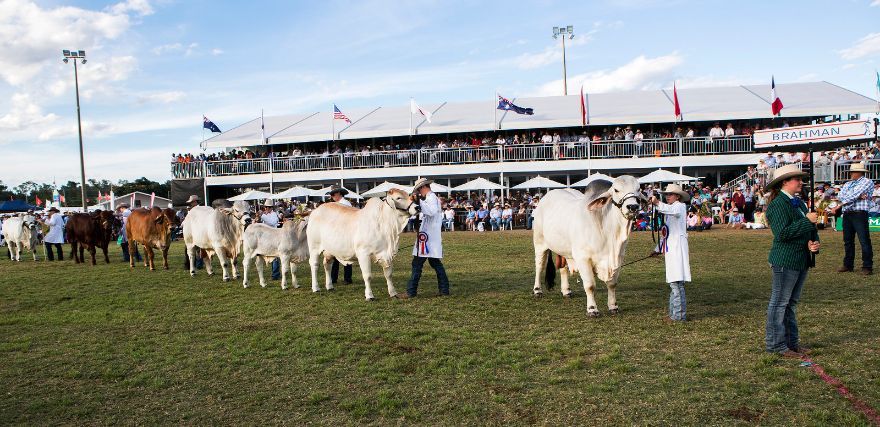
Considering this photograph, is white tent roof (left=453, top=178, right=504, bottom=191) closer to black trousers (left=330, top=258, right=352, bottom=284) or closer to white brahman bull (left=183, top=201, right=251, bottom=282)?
white brahman bull (left=183, top=201, right=251, bottom=282)

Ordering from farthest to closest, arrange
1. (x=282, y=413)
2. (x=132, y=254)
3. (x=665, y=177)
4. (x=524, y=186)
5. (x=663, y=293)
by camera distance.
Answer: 1. (x=524, y=186)
2. (x=665, y=177)
3. (x=132, y=254)
4. (x=663, y=293)
5. (x=282, y=413)

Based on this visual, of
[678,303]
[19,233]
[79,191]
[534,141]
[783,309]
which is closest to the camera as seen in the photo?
[783,309]

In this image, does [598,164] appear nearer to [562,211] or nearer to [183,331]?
[562,211]

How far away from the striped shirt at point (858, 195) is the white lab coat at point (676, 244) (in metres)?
5.55

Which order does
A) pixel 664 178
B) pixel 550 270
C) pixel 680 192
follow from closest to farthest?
1. pixel 680 192
2. pixel 550 270
3. pixel 664 178

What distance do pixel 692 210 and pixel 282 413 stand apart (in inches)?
902

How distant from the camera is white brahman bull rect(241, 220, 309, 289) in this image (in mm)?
12531

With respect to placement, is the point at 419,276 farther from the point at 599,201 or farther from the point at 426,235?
the point at 599,201

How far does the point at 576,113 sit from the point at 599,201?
30.0 m

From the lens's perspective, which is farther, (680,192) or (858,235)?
(858,235)

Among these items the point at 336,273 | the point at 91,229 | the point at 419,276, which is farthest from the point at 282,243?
the point at 91,229

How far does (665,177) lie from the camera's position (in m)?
29.1

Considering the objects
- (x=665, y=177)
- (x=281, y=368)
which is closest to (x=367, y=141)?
(x=665, y=177)

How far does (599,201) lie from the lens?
29.0 ft
